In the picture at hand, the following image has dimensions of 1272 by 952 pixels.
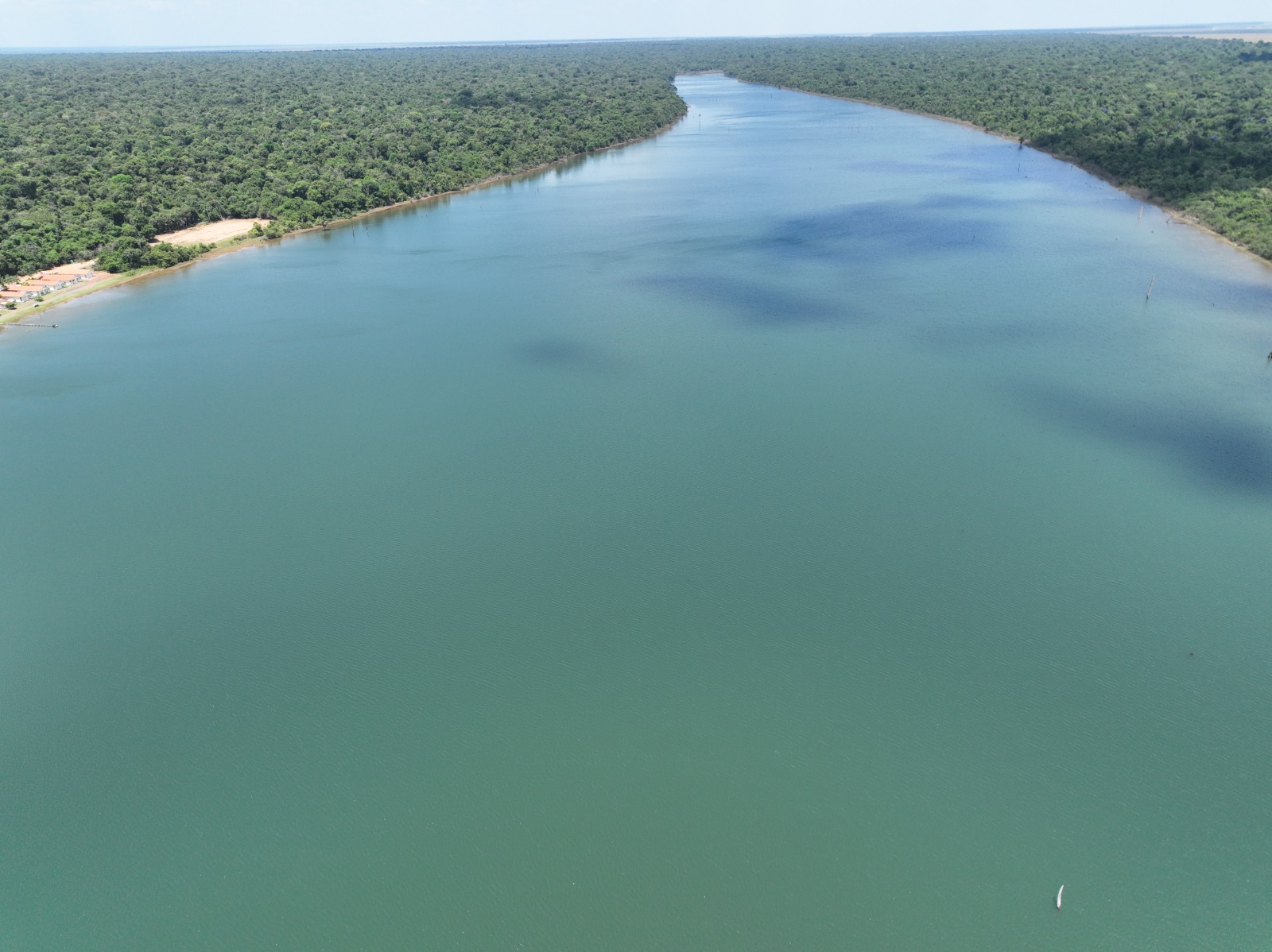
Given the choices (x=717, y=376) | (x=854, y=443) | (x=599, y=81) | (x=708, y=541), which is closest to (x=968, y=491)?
(x=854, y=443)

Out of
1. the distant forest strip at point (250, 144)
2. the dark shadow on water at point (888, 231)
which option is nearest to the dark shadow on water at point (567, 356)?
the dark shadow on water at point (888, 231)

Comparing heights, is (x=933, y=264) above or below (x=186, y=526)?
above

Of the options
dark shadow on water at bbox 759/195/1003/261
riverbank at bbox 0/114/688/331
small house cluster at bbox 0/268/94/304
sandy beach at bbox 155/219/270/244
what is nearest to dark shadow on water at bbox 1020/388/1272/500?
dark shadow on water at bbox 759/195/1003/261

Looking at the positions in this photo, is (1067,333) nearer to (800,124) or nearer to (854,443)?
(854,443)

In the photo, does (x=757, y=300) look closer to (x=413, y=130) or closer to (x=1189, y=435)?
(x=1189, y=435)

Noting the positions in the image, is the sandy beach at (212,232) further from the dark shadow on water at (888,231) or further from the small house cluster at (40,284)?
the dark shadow on water at (888,231)

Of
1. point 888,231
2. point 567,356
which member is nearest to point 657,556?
point 567,356

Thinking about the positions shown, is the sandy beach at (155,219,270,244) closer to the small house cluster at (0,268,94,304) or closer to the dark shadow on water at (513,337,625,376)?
the small house cluster at (0,268,94,304)
